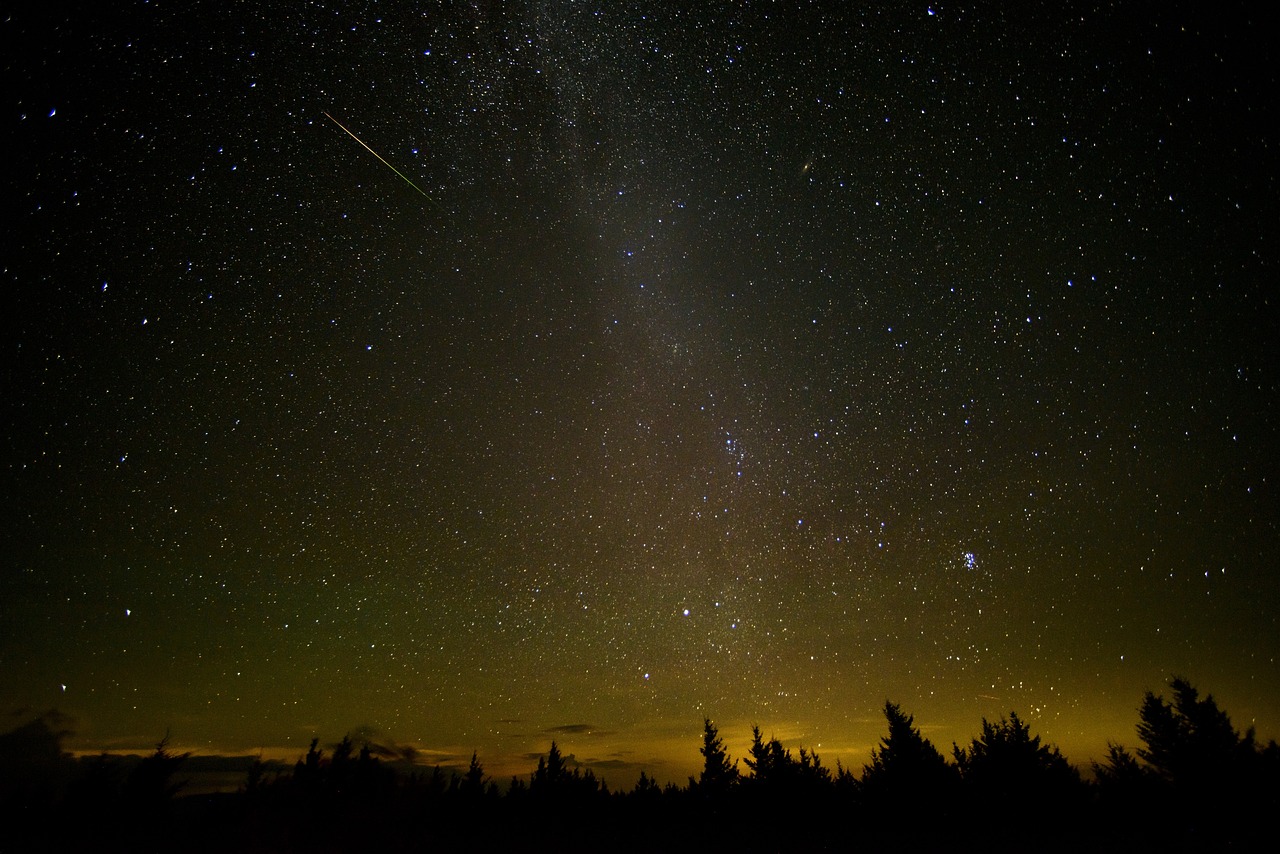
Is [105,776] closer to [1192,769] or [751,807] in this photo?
[751,807]

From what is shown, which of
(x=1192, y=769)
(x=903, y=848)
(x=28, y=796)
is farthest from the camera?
(x=28, y=796)

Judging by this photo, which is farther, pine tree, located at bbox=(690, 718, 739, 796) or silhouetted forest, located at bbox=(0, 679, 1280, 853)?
pine tree, located at bbox=(690, 718, 739, 796)

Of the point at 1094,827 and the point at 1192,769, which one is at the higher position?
the point at 1192,769

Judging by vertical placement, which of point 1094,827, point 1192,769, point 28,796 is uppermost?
point 1192,769

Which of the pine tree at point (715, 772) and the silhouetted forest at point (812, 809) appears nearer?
the silhouetted forest at point (812, 809)

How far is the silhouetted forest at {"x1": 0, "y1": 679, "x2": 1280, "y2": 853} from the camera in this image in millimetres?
15953

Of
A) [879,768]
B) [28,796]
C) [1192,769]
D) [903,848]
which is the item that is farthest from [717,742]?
[28,796]

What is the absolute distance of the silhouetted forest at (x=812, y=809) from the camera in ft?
52.3

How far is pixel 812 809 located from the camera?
74.8 ft

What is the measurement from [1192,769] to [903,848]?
1114 centimetres

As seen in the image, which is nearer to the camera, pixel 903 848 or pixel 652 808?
pixel 903 848

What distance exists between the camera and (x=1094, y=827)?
51.1ft

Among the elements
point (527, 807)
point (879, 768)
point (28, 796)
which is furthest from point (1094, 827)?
point (28, 796)

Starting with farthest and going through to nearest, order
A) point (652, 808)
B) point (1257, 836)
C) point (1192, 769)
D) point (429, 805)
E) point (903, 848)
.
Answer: point (429, 805) → point (652, 808) → point (1192, 769) → point (903, 848) → point (1257, 836)
